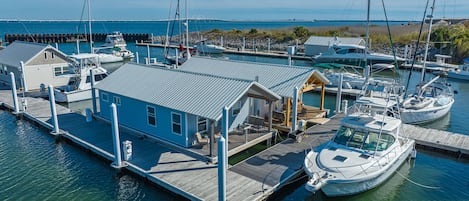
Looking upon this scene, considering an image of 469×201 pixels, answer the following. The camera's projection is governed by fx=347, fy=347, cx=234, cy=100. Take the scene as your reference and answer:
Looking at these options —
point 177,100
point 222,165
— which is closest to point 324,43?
point 177,100

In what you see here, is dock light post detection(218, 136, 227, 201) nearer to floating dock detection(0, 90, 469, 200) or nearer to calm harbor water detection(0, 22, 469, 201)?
floating dock detection(0, 90, 469, 200)

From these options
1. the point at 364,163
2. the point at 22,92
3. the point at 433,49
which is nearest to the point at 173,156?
the point at 364,163

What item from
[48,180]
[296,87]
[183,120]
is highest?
[296,87]

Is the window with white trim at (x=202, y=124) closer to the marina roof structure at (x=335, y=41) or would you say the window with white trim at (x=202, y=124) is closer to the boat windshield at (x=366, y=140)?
the boat windshield at (x=366, y=140)

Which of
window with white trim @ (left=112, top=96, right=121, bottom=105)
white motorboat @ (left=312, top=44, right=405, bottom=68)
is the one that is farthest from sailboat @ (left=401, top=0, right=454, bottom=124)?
window with white trim @ (left=112, top=96, right=121, bottom=105)

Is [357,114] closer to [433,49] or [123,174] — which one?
[123,174]

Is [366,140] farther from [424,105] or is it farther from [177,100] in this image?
[424,105]
